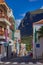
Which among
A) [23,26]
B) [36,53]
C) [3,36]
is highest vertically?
[23,26]

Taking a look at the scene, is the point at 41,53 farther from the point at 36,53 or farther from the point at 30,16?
the point at 30,16

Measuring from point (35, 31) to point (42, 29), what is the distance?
1.65 meters

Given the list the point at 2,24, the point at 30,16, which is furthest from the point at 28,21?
the point at 2,24

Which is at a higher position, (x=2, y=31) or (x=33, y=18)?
(x=33, y=18)

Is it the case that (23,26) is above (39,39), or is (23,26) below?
above

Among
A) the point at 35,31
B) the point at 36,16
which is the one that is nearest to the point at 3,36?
the point at 35,31

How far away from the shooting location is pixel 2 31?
4512 centimetres

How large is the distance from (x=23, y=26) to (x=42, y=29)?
10155 cm

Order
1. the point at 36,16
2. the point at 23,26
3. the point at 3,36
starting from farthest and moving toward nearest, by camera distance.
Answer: the point at 23,26
the point at 36,16
the point at 3,36

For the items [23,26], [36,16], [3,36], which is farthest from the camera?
[23,26]

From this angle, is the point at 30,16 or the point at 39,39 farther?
the point at 30,16

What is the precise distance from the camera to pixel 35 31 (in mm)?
46312

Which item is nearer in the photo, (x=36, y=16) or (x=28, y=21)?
(x=36, y=16)

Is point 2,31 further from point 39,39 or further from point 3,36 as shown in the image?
point 39,39
